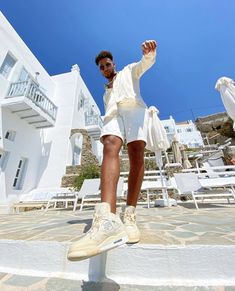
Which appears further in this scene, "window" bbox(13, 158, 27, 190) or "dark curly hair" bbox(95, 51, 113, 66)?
"window" bbox(13, 158, 27, 190)

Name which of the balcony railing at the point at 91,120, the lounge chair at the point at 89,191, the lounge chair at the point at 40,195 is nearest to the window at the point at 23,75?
the balcony railing at the point at 91,120

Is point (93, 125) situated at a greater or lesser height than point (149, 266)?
greater

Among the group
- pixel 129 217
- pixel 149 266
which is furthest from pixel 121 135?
pixel 149 266

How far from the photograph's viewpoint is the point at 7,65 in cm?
1015

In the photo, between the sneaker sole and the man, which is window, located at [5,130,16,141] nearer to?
the man

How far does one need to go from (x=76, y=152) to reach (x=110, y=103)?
41.1ft

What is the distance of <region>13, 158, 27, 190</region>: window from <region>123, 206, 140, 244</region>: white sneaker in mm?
9802

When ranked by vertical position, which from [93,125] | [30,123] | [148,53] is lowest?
[148,53]

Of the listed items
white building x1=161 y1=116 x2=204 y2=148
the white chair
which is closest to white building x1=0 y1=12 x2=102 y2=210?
the white chair

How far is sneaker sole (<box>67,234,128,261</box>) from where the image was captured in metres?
0.89

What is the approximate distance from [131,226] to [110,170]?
46 cm

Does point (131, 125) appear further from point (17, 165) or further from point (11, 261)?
point (17, 165)

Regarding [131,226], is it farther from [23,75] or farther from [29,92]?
[23,75]

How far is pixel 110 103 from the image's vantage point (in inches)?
66.9
